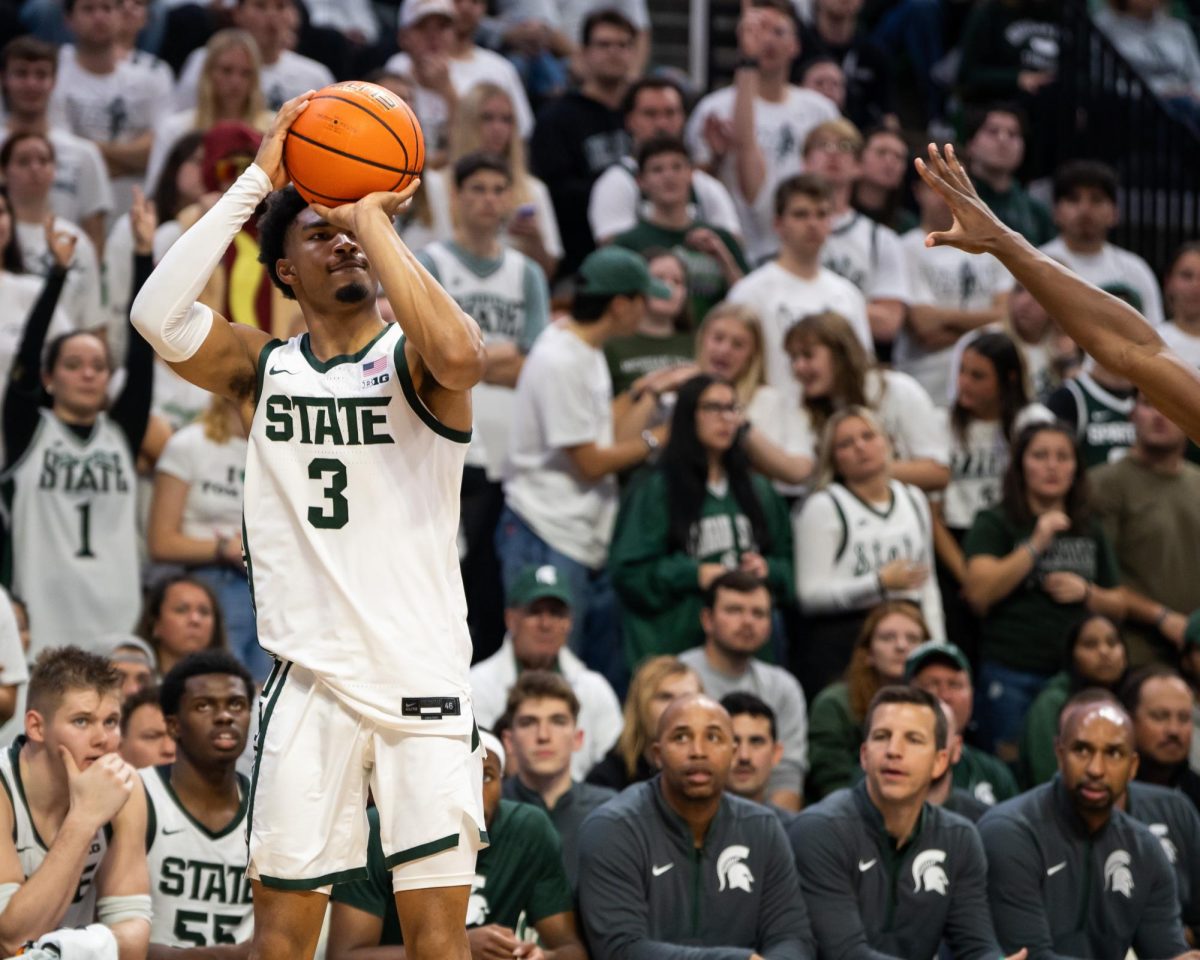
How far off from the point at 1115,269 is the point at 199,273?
315 inches

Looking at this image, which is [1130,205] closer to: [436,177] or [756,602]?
[436,177]

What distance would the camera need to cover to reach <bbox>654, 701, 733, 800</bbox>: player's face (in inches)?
269

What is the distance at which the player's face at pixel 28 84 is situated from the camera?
400 inches

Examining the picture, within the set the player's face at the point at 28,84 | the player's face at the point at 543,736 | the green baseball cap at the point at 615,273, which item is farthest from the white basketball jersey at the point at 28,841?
the player's face at the point at 28,84

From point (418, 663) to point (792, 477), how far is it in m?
5.05

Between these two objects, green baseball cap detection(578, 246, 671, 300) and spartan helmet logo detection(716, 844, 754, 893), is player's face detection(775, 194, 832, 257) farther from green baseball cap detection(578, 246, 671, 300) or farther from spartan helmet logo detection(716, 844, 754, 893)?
spartan helmet logo detection(716, 844, 754, 893)

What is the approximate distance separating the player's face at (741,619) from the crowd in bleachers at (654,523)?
23 mm

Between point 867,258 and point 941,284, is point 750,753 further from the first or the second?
point 941,284

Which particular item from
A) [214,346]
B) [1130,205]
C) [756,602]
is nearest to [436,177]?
[756,602]

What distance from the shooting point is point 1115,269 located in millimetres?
11539

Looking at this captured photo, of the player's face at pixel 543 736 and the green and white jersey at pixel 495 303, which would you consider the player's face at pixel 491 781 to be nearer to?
the player's face at pixel 543 736

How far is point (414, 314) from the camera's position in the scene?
438cm

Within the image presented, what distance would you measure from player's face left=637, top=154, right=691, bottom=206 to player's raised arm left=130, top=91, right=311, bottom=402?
234 inches

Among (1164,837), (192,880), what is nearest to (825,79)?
(1164,837)
